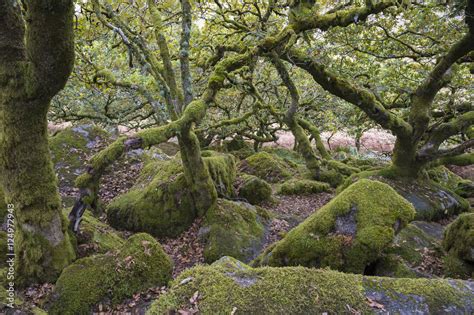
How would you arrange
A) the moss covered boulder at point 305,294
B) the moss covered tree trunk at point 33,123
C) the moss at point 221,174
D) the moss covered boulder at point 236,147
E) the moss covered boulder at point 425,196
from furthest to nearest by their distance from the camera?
the moss covered boulder at point 236,147 < the moss at point 221,174 < the moss covered boulder at point 425,196 < the moss covered tree trunk at point 33,123 < the moss covered boulder at point 305,294

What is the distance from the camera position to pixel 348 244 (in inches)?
213

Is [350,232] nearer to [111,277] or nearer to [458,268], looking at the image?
[458,268]

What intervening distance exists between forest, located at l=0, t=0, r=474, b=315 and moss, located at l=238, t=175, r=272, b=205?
75 millimetres

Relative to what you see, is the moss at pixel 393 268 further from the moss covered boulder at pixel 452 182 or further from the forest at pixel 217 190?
the moss covered boulder at pixel 452 182

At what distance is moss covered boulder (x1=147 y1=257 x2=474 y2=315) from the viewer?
2.67m

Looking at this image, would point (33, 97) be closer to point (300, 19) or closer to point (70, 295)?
point (70, 295)

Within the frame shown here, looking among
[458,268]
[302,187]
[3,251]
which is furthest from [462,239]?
[3,251]

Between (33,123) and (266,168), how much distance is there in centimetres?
1201

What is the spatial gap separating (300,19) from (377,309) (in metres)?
6.60

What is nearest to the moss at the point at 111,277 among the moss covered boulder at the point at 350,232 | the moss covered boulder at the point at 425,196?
the moss covered boulder at the point at 350,232

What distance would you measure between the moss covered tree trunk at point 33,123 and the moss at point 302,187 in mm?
9080

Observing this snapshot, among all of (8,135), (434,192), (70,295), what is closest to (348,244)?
(70,295)

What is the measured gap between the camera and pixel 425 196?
10.8m

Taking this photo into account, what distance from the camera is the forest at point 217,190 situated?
3.03m
